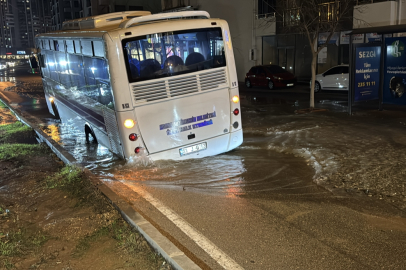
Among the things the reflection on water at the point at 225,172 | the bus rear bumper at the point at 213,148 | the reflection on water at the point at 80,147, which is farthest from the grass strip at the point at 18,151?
the bus rear bumper at the point at 213,148

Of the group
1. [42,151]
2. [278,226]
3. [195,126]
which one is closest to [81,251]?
[278,226]

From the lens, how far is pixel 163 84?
757 cm

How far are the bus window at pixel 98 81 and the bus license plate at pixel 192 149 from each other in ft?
5.67

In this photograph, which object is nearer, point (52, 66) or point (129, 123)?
point (129, 123)

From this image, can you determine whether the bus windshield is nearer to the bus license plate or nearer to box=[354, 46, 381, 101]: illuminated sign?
the bus license plate

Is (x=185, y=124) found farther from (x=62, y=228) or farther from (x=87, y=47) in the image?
(x=62, y=228)

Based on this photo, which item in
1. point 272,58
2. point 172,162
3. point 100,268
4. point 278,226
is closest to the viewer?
point 100,268

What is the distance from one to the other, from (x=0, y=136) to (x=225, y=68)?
8732 millimetres

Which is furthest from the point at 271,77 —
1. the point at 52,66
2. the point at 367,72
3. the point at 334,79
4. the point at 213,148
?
the point at 213,148

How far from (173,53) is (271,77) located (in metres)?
17.9

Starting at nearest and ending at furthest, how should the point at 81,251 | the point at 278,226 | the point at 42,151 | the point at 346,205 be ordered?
the point at 81,251 → the point at 278,226 → the point at 346,205 → the point at 42,151

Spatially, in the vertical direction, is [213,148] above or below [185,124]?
Result: below

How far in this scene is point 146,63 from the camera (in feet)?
24.0

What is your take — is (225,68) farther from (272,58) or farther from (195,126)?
(272,58)
